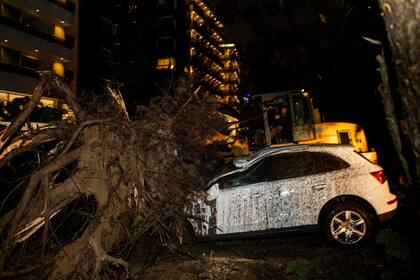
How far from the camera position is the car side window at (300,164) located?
19.5 feet

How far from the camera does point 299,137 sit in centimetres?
1286

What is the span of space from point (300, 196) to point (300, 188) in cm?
14

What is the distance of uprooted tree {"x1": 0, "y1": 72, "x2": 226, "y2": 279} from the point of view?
4.36m

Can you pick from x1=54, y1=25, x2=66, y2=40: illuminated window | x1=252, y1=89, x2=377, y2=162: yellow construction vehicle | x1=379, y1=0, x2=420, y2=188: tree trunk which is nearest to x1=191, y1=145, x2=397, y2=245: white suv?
x1=379, y1=0, x2=420, y2=188: tree trunk

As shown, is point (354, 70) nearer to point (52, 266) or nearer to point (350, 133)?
point (350, 133)

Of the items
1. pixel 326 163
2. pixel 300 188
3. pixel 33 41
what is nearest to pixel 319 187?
pixel 300 188

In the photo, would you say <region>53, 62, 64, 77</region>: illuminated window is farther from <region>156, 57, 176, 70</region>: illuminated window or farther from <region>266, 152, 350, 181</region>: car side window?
<region>266, 152, 350, 181</region>: car side window

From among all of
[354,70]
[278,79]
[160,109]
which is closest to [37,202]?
[160,109]

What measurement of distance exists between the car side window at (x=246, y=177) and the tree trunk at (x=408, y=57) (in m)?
3.94

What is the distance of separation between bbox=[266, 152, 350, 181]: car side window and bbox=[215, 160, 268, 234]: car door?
0.20 meters

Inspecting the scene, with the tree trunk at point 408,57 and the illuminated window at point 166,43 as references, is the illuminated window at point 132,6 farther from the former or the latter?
the tree trunk at point 408,57

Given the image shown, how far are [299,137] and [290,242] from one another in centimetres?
699

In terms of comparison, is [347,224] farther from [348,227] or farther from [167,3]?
[167,3]

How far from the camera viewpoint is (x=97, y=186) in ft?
15.5
